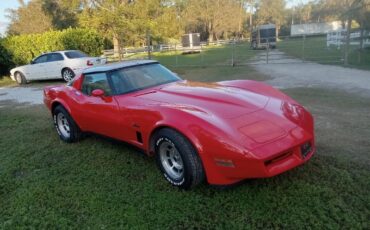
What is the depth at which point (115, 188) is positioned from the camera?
366 centimetres

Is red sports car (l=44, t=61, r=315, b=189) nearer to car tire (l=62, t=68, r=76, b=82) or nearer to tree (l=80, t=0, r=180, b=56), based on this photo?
car tire (l=62, t=68, r=76, b=82)

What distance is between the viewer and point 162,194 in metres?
3.43

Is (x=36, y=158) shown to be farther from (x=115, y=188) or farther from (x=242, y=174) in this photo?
(x=242, y=174)

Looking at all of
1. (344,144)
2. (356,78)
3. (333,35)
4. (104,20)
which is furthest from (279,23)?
(344,144)

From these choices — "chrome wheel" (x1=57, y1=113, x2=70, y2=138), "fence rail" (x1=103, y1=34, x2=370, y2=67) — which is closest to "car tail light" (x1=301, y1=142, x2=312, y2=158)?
"chrome wheel" (x1=57, y1=113, x2=70, y2=138)

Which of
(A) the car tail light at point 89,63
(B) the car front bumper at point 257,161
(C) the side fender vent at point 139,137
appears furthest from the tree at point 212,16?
(B) the car front bumper at point 257,161

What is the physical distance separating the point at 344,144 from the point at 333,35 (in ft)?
88.1

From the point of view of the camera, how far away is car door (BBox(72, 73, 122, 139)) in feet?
13.7

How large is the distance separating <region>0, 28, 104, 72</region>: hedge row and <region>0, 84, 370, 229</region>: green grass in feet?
53.6

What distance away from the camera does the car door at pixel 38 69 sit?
14.4 meters

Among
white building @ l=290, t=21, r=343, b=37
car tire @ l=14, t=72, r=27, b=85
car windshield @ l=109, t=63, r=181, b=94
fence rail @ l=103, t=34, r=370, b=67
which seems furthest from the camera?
white building @ l=290, t=21, r=343, b=37

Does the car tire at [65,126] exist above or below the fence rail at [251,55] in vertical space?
below

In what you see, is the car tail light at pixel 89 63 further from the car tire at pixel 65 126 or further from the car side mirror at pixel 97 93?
the car side mirror at pixel 97 93

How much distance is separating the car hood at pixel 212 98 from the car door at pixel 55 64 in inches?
437
